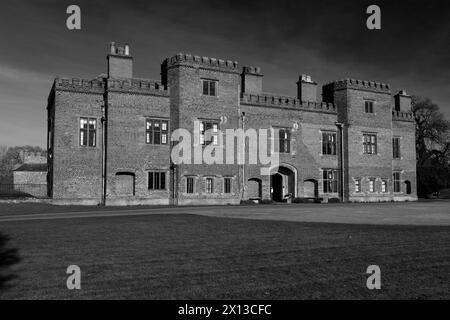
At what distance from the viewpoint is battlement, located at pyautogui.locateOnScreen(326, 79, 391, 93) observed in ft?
114

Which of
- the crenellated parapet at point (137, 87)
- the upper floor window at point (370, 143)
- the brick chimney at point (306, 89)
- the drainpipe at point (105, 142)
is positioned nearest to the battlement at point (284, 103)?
the brick chimney at point (306, 89)

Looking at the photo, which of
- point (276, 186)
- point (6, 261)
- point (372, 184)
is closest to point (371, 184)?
point (372, 184)

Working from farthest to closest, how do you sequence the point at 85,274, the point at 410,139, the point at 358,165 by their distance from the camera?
the point at 410,139 → the point at 358,165 → the point at 85,274

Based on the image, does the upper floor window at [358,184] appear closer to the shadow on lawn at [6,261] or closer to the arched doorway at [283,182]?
the arched doorway at [283,182]

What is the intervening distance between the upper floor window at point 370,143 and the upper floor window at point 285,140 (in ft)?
23.7

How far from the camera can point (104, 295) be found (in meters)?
5.64

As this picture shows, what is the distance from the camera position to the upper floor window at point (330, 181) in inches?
1351

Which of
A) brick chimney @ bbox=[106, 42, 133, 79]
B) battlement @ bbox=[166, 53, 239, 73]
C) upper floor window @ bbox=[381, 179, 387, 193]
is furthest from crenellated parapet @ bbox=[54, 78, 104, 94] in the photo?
upper floor window @ bbox=[381, 179, 387, 193]

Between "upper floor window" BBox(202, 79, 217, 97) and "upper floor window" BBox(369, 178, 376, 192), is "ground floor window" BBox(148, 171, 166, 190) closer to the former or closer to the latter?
"upper floor window" BBox(202, 79, 217, 97)

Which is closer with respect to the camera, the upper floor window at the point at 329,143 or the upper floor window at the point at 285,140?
the upper floor window at the point at 285,140

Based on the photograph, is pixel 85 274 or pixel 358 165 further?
pixel 358 165
